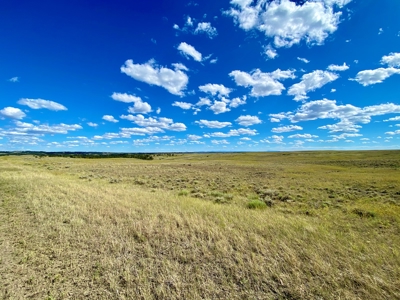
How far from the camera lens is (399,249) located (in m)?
6.09

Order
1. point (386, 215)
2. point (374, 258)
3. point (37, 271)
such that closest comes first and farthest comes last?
1. point (37, 271)
2. point (374, 258)
3. point (386, 215)

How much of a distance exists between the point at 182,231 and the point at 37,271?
379cm

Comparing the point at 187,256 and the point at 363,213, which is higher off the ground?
the point at 187,256

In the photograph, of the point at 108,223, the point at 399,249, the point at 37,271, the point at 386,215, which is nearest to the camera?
the point at 37,271

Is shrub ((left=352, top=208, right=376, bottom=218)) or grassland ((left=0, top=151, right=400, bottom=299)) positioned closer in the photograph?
grassland ((left=0, top=151, right=400, bottom=299))

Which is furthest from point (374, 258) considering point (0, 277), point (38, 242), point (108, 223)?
point (38, 242)

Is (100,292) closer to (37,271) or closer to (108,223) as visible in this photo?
(37,271)

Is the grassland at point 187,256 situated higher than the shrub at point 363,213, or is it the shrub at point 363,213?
the grassland at point 187,256

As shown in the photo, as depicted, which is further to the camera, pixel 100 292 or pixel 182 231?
pixel 182 231

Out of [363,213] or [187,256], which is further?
[363,213]

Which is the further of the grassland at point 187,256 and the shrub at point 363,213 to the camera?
the shrub at point 363,213

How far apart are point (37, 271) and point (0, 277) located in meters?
0.62

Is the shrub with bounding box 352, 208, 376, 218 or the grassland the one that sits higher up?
the grassland

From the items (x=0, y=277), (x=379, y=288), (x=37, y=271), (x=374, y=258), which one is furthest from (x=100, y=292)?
(x=374, y=258)
